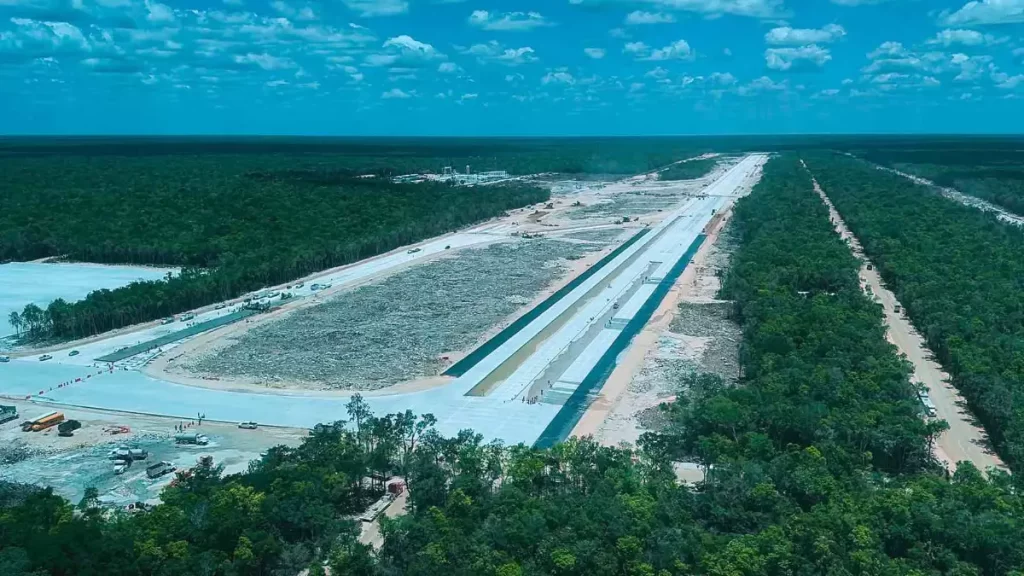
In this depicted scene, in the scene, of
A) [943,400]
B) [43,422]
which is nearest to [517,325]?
[943,400]

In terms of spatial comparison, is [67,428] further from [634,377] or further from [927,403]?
[927,403]

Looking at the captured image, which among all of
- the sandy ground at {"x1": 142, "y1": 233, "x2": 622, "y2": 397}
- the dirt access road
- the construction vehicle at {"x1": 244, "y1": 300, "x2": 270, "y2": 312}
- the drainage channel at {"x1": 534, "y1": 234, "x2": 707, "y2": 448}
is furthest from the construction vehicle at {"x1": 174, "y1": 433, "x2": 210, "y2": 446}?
the dirt access road

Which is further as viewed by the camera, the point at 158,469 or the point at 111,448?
the point at 111,448

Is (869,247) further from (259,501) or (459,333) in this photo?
(259,501)

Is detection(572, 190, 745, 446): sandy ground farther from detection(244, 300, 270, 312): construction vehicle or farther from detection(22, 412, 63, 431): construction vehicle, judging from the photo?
detection(244, 300, 270, 312): construction vehicle

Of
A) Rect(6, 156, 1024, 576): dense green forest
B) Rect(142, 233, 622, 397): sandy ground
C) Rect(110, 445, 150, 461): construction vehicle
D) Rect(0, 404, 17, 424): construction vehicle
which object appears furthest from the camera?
Rect(142, 233, 622, 397): sandy ground

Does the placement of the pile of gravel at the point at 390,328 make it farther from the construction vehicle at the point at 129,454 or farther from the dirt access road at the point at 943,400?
the dirt access road at the point at 943,400
